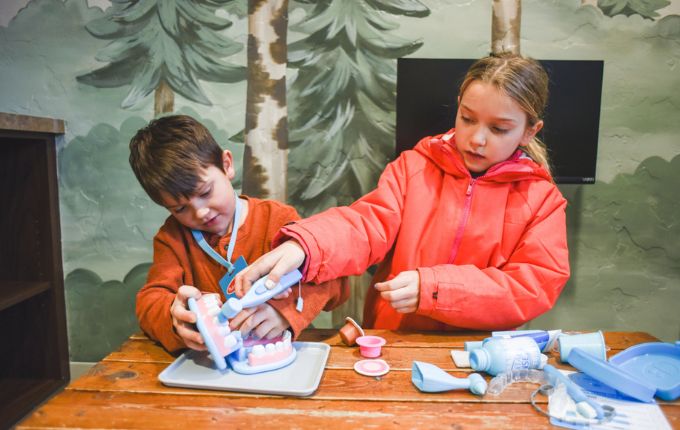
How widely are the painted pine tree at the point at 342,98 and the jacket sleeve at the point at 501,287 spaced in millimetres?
963

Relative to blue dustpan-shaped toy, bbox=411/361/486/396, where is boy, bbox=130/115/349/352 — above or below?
above

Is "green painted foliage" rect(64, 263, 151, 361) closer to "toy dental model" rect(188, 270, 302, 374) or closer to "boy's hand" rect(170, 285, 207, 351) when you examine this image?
"boy's hand" rect(170, 285, 207, 351)

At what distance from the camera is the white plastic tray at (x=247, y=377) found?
33.3 inches

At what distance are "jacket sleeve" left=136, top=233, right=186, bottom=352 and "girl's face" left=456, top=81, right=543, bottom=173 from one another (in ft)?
2.83

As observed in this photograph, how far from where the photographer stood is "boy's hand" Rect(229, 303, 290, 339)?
956 millimetres

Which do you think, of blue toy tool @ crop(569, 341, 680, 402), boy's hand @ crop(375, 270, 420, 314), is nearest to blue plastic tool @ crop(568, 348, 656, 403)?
blue toy tool @ crop(569, 341, 680, 402)

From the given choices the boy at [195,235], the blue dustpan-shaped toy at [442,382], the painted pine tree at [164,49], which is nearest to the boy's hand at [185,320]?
the boy at [195,235]

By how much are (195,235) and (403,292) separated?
1.96 feet

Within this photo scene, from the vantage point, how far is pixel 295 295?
1054 mm

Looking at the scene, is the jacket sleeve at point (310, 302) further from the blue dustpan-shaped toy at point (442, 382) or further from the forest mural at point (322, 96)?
the forest mural at point (322, 96)

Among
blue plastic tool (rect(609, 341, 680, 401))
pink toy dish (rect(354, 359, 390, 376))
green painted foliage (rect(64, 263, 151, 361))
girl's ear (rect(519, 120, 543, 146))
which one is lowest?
green painted foliage (rect(64, 263, 151, 361))

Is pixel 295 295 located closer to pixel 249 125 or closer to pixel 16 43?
pixel 249 125

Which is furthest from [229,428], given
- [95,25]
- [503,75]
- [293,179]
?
Result: [95,25]

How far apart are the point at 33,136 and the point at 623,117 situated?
2554mm
